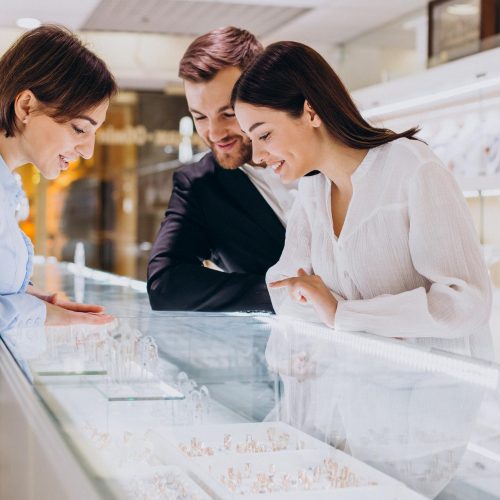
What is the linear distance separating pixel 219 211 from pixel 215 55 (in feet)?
1.34

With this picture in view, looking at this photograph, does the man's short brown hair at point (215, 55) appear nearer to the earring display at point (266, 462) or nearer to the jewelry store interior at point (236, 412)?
the jewelry store interior at point (236, 412)

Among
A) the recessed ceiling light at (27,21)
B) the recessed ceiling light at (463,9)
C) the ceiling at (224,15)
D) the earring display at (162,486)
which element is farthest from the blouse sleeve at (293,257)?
the recessed ceiling light at (27,21)

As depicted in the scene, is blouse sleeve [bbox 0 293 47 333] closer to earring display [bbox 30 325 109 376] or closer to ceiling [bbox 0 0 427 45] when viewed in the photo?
earring display [bbox 30 325 109 376]

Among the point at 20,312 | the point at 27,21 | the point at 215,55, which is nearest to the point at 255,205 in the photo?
the point at 215,55

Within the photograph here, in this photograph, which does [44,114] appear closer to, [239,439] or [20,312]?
[20,312]

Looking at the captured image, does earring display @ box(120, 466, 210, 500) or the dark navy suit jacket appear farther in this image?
the dark navy suit jacket

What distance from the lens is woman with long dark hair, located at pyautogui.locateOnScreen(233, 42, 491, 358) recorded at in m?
1.57

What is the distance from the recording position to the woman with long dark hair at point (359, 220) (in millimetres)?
1565

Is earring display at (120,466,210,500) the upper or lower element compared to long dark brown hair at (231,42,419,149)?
lower

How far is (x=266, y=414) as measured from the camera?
1164mm

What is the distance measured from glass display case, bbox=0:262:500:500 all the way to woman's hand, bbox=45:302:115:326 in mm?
140

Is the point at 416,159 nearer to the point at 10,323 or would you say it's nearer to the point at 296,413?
the point at 296,413

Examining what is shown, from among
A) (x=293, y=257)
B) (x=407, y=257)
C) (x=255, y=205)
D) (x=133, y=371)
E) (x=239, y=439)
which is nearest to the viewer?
(x=239, y=439)

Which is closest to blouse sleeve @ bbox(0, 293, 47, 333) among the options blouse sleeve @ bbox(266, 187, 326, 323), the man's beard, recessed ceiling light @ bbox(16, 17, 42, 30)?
blouse sleeve @ bbox(266, 187, 326, 323)
